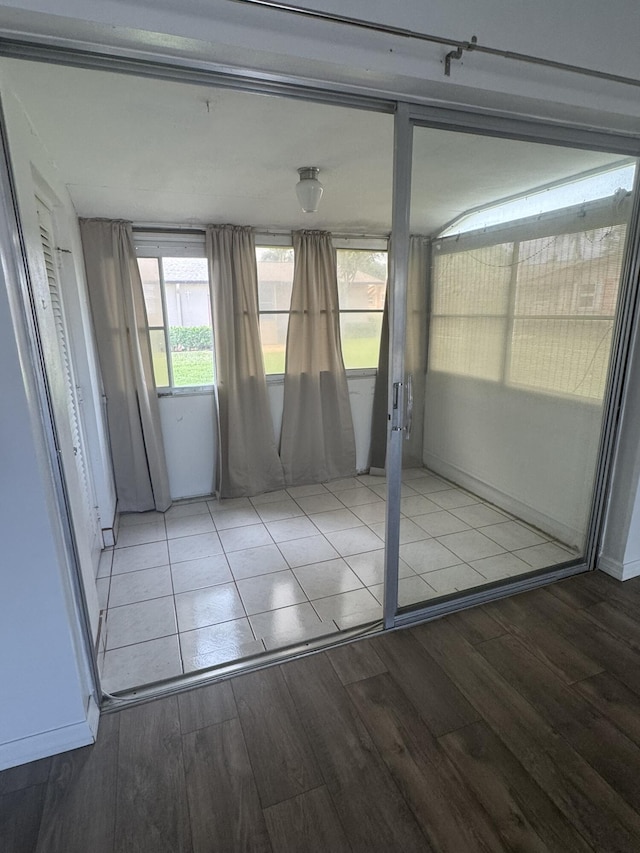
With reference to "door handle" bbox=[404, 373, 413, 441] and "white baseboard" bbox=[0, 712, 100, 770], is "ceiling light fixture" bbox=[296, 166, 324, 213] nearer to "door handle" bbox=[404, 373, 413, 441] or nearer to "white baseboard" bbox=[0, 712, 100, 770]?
"door handle" bbox=[404, 373, 413, 441]

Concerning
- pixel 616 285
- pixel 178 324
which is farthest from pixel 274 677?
pixel 178 324

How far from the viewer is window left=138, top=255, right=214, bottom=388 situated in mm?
3523

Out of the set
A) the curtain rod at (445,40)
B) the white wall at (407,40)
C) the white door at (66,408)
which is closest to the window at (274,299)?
the white door at (66,408)

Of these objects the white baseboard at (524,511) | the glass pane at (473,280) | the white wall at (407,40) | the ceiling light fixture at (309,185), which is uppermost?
the white wall at (407,40)

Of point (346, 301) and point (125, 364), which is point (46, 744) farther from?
point (346, 301)

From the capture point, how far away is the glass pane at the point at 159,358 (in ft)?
11.9

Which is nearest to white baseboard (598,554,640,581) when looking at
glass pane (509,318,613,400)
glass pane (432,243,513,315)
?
glass pane (509,318,613,400)

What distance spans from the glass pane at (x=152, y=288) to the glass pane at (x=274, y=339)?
0.84 m

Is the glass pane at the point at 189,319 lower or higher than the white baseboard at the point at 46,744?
higher

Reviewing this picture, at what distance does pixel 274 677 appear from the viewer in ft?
6.26

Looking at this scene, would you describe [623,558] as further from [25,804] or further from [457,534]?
[25,804]

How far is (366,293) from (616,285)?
219 cm

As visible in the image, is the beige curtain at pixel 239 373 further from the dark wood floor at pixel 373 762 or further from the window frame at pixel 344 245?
the dark wood floor at pixel 373 762

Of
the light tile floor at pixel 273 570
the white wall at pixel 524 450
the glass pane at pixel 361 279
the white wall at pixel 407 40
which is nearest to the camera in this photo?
the white wall at pixel 407 40
